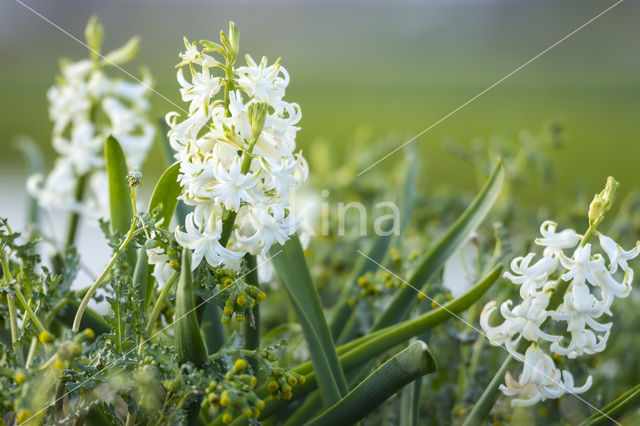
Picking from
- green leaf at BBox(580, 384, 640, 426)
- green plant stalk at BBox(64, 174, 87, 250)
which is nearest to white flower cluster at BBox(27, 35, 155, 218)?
green plant stalk at BBox(64, 174, 87, 250)

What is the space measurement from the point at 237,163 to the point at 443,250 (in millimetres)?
418

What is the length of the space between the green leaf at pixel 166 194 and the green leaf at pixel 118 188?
0.10 metres

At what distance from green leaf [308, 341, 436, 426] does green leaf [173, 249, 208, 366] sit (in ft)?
0.53

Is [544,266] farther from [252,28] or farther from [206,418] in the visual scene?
[252,28]

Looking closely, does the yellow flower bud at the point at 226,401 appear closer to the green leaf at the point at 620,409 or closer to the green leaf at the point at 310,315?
the green leaf at the point at 310,315

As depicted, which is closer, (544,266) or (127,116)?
(544,266)

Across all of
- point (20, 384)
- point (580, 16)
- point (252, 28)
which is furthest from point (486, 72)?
point (20, 384)

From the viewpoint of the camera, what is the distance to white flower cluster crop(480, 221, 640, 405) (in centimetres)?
67

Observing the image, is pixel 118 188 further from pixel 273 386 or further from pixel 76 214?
pixel 76 214

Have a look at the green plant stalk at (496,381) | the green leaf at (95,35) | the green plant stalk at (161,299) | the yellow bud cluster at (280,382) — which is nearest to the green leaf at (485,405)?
the green plant stalk at (496,381)

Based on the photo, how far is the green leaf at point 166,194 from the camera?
741mm

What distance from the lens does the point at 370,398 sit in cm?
70

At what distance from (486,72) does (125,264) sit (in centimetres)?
681

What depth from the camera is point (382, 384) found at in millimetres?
689
